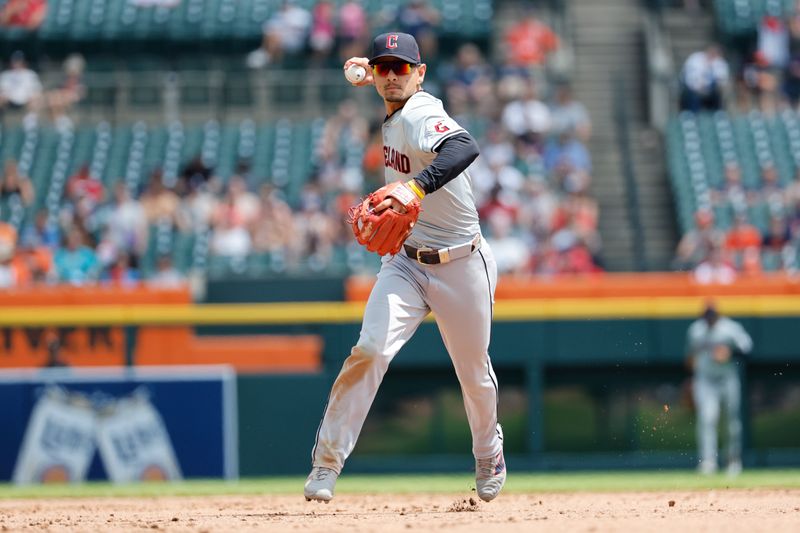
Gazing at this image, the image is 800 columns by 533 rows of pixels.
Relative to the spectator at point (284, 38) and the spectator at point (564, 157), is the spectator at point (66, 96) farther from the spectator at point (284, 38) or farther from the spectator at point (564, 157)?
the spectator at point (564, 157)

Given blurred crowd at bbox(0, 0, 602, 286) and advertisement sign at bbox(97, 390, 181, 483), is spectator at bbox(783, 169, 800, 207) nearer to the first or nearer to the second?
blurred crowd at bbox(0, 0, 602, 286)

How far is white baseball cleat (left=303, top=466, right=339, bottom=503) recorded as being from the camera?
653cm

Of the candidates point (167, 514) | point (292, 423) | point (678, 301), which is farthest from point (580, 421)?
point (167, 514)

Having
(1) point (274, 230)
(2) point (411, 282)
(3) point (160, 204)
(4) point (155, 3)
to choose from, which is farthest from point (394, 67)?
(4) point (155, 3)

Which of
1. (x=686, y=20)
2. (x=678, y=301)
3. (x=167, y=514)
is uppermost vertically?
(x=686, y=20)

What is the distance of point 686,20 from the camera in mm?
17875

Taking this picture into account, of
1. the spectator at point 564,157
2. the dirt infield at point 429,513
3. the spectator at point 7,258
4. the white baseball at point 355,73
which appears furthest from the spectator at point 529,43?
the white baseball at point 355,73

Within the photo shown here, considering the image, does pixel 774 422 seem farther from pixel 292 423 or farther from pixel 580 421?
pixel 292 423

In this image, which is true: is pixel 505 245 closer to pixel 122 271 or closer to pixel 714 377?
pixel 714 377

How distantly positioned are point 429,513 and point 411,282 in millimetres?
1142

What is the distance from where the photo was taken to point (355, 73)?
6766 millimetres

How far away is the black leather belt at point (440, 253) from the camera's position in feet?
21.5

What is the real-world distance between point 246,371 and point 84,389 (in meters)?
1.37

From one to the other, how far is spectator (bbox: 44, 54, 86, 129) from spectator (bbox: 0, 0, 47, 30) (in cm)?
116
